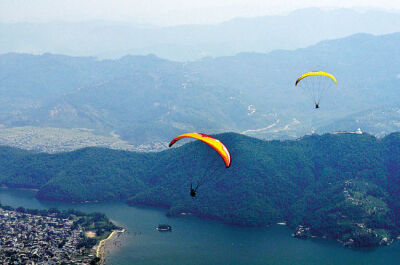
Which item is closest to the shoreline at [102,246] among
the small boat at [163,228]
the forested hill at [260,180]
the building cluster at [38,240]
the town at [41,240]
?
the town at [41,240]

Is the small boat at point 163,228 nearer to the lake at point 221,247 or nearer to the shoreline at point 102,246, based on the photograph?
the lake at point 221,247

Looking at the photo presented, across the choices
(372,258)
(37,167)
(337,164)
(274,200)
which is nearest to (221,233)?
(274,200)

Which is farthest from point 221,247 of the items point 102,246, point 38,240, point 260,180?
point 38,240

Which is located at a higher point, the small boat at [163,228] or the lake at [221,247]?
the small boat at [163,228]

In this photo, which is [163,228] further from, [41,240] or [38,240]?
[38,240]

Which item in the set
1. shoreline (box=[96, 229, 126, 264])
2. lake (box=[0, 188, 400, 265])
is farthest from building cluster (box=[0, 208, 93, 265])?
lake (box=[0, 188, 400, 265])

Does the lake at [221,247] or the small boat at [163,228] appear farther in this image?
the small boat at [163,228]

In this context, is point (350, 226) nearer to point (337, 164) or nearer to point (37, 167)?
point (337, 164)
